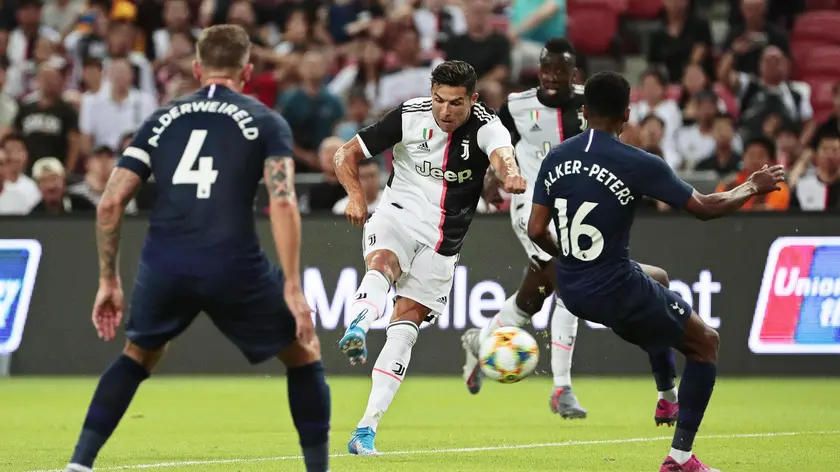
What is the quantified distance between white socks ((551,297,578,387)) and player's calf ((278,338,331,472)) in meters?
4.42

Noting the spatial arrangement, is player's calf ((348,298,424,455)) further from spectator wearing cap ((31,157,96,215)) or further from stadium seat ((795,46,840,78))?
stadium seat ((795,46,840,78))

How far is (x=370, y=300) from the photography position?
325 inches

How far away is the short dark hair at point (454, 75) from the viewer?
825 cm

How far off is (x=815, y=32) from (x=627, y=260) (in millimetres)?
12557

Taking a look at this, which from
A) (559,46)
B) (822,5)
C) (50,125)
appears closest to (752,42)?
(822,5)

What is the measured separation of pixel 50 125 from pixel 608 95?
36.3 feet

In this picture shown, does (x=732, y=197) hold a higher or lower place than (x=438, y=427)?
higher

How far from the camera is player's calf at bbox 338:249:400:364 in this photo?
7660mm

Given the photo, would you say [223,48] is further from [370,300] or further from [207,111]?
[370,300]

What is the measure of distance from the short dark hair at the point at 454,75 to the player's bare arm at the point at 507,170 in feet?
1.51

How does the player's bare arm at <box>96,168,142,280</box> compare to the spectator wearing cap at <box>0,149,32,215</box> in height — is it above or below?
above

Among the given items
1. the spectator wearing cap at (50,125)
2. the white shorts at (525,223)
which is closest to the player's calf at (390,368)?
the white shorts at (525,223)

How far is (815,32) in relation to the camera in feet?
61.7

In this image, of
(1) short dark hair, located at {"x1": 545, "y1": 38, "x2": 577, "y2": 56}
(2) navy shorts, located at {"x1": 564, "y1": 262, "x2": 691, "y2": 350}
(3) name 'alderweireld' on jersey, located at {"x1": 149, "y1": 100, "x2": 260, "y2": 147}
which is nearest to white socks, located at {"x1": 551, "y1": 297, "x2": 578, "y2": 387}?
(1) short dark hair, located at {"x1": 545, "y1": 38, "x2": 577, "y2": 56}
